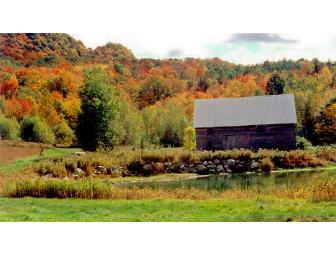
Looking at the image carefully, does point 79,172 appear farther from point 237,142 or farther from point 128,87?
point 237,142

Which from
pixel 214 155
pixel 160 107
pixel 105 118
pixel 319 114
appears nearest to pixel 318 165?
pixel 319 114

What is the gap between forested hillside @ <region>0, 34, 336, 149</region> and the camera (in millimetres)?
22922

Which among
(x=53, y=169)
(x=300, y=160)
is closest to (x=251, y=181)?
(x=300, y=160)

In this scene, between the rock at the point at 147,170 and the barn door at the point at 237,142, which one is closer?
the rock at the point at 147,170

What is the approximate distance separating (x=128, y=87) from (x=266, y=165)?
955 centimetres

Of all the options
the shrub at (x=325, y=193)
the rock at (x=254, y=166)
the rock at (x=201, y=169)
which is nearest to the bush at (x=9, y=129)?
the rock at (x=201, y=169)

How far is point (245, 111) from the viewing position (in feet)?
102

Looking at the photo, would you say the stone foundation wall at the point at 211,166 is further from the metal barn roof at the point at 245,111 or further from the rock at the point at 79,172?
the metal barn roof at the point at 245,111

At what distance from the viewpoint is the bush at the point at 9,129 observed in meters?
25.8

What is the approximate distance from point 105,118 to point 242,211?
43.7ft

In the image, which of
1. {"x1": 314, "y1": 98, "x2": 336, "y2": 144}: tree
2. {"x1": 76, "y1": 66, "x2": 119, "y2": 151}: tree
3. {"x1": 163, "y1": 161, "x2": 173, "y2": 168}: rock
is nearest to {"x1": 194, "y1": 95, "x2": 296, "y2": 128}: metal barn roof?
{"x1": 314, "y1": 98, "x2": 336, "y2": 144}: tree

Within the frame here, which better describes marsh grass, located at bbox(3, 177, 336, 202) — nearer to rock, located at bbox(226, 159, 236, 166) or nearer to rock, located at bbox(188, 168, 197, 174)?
rock, located at bbox(188, 168, 197, 174)

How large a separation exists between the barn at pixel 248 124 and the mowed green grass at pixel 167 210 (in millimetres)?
16735

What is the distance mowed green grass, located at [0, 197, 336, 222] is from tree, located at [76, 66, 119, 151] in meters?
10.1
